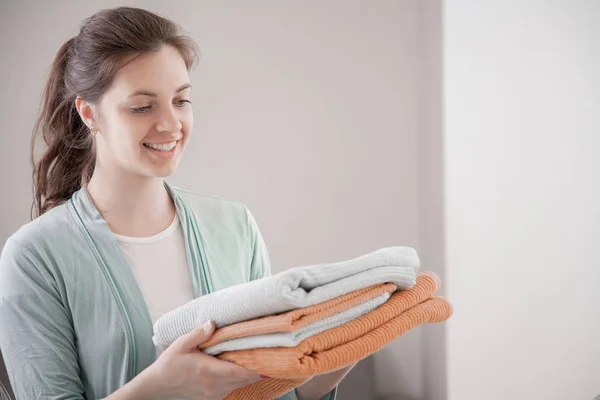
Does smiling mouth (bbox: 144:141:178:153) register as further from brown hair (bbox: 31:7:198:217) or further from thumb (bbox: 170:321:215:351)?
thumb (bbox: 170:321:215:351)

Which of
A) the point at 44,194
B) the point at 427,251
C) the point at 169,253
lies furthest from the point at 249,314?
the point at 427,251

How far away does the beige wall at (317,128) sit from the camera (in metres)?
2.48

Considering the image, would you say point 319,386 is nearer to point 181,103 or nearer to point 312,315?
point 312,315

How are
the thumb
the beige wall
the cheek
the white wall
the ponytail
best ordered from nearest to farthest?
the thumb → the cheek → the ponytail → the white wall → the beige wall

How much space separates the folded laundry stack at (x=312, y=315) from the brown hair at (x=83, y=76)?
0.53 meters

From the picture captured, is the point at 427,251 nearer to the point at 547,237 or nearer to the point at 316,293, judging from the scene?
the point at 547,237

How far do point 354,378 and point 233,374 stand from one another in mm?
1589

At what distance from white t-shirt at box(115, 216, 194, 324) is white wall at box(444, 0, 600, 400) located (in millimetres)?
1149

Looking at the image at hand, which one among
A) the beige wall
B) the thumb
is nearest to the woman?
the thumb

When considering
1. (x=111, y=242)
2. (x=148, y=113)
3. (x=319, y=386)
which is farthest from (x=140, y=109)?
(x=319, y=386)

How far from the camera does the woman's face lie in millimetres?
1260

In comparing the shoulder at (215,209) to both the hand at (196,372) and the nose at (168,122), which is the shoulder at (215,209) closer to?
the nose at (168,122)

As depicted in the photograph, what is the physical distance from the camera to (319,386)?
130cm

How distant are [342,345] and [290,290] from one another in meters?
0.12
